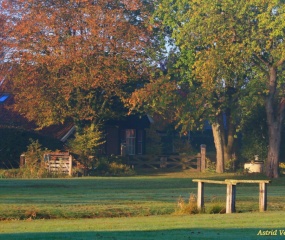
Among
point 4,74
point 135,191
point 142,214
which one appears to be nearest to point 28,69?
point 4,74

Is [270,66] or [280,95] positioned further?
[280,95]

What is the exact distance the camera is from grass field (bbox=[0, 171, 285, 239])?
1523cm

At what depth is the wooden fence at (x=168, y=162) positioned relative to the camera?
50.1 metres

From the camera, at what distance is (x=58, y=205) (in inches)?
902

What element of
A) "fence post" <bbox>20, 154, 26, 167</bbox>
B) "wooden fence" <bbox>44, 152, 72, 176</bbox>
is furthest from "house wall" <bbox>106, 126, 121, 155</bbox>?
"wooden fence" <bbox>44, 152, 72, 176</bbox>

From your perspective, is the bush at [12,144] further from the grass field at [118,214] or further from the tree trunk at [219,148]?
the grass field at [118,214]

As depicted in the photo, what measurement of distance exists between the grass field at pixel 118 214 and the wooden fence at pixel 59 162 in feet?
26.1

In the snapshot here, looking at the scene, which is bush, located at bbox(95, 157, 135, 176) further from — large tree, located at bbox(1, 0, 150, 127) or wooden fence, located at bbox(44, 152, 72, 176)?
large tree, located at bbox(1, 0, 150, 127)

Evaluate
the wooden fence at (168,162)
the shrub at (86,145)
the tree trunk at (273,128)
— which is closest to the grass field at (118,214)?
the tree trunk at (273,128)

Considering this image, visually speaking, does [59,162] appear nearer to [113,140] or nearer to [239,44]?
[239,44]

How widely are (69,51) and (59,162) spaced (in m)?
7.52

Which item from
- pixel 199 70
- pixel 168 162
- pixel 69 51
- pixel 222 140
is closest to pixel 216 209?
pixel 199 70

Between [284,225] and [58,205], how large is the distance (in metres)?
8.90

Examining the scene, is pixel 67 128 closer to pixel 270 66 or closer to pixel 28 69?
pixel 28 69
